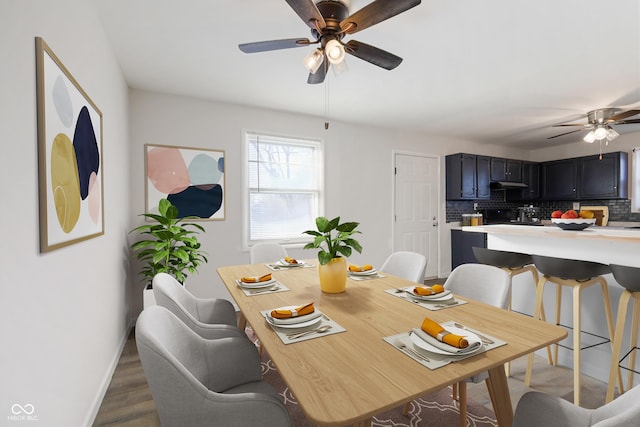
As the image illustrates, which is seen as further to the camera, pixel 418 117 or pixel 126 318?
pixel 418 117

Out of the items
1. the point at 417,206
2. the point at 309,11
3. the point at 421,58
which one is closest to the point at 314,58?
the point at 309,11

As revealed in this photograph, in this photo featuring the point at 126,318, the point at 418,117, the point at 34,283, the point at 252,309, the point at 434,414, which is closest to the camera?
the point at 34,283

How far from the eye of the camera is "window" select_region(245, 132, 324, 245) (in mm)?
3773

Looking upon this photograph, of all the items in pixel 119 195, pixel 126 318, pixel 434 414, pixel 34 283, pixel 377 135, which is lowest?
pixel 434 414

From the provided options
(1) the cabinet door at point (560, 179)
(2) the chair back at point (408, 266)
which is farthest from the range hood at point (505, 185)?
(2) the chair back at point (408, 266)

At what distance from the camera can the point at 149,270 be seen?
9.69 ft

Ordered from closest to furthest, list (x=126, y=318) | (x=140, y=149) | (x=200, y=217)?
(x=126, y=318), (x=140, y=149), (x=200, y=217)

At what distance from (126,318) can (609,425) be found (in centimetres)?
344

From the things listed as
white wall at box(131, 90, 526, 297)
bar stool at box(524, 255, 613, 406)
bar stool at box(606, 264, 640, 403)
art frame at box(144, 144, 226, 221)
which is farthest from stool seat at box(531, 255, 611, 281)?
art frame at box(144, 144, 226, 221)

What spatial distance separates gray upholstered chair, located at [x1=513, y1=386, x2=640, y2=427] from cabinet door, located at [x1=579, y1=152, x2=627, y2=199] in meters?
5.58

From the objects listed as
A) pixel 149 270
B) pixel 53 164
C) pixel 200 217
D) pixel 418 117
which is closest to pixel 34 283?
pixel 53 164

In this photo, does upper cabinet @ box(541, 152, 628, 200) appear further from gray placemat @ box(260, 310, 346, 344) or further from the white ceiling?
gray placemat @ box(260, 310, 346, 344)

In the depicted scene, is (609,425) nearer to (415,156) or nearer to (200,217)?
(200,217)

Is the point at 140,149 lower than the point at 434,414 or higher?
higher
